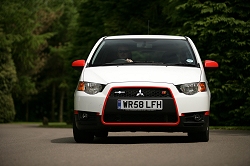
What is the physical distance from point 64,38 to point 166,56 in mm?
58394

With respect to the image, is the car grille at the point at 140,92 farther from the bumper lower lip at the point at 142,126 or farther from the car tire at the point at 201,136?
the car tire at the point at 201,136

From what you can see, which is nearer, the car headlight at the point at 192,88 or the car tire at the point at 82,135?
the car headlight at the point at 192,88

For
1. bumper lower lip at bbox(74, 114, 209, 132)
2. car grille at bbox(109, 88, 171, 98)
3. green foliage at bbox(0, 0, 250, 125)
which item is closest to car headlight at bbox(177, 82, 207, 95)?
car grille at bbox(109, 88, 171, 98)

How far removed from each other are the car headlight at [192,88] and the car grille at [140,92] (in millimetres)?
249

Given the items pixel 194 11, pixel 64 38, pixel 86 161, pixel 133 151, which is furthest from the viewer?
pixel 64 38

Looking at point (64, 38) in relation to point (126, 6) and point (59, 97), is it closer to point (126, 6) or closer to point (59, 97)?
point (59, 97)

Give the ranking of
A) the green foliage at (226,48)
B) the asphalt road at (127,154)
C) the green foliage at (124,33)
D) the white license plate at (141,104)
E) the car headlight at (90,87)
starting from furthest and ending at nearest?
the green foliage at (124,33)
the green foliage at (226,48)
the car headlight at (90,87)
the white license plate at (141,104)
the asphalt road at (127,154)

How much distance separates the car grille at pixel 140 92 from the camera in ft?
35.8

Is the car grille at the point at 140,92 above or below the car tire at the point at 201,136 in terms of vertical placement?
above

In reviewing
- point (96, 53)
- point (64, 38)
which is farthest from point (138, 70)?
point (64, 38)

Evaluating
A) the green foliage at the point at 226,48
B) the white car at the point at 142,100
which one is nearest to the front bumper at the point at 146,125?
the white car at the point at 142,100

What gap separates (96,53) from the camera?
12.3 m

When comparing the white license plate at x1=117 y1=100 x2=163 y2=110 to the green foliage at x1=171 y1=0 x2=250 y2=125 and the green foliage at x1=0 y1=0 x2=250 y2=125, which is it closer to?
the green foliage at x1=0 y1=0 x2=250 y2=125

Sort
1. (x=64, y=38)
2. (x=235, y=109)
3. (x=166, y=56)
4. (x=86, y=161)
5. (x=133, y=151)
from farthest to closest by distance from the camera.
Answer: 1. (x=64, y=38)
2. (x=235, y=109)
3. (x=166, y=56)
4. (x=133, y=151)
5. (x=86, y=161)
